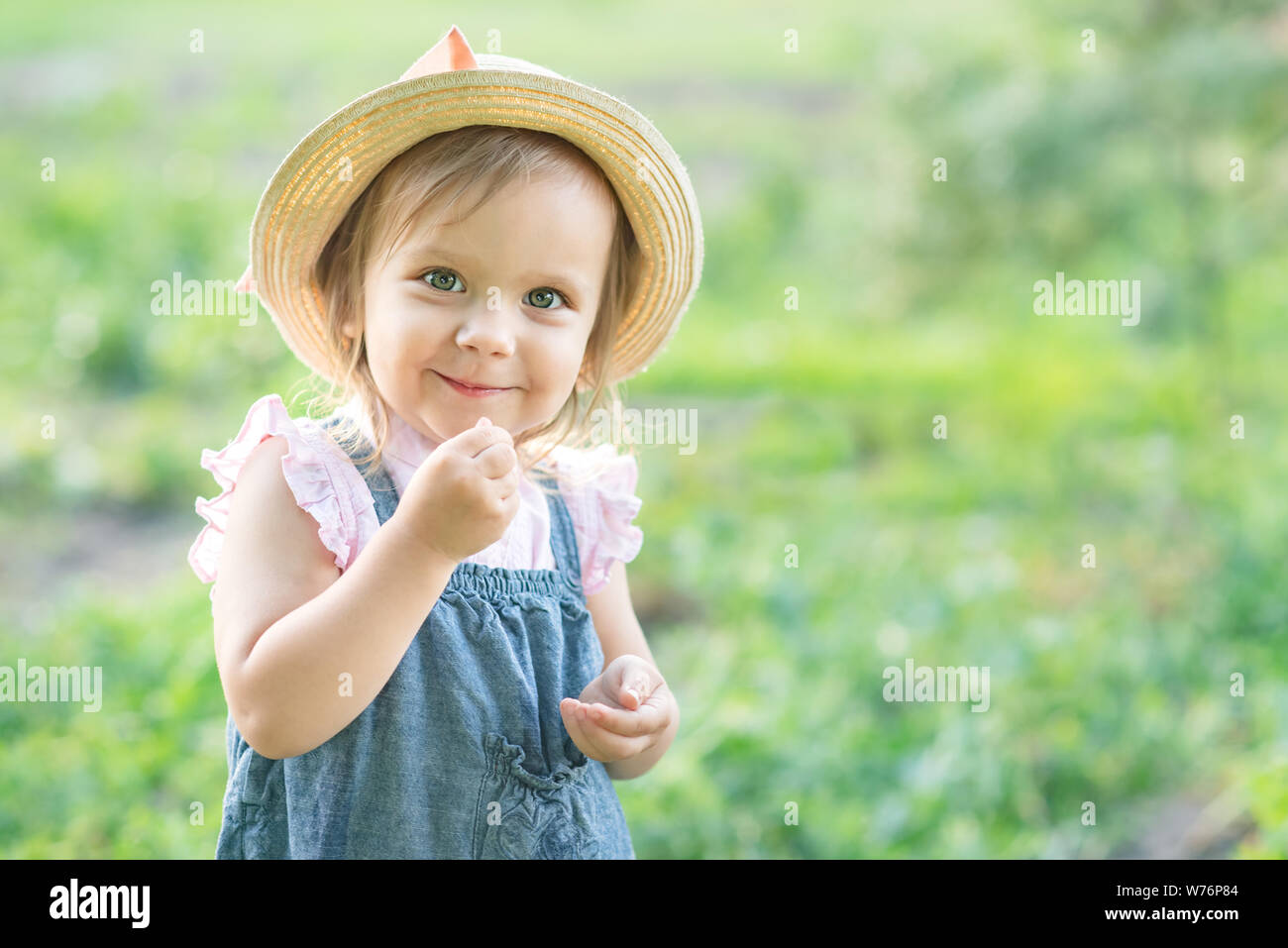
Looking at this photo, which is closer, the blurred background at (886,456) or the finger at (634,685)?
the finger at (634,685)

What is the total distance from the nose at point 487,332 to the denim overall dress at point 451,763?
0.20 meters

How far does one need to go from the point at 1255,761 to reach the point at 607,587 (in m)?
1.98

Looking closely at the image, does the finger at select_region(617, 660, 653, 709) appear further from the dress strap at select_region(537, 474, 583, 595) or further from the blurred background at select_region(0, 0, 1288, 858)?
the blurred background at select_region(0, 0, 1288, 858)

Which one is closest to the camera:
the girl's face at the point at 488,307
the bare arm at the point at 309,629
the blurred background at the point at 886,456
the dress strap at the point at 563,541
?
the bare arm at the point at 309,629

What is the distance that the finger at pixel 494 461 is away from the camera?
1.20m

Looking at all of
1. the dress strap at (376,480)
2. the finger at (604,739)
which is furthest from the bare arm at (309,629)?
the finger at (604,739)

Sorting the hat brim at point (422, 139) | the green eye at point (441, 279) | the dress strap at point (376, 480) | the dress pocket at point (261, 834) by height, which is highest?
the hat brim at point (422, 139)

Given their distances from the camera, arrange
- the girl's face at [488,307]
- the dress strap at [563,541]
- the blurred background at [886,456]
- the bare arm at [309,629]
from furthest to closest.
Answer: the blurred background at [886,456]
the dress strap at [563,541]
the girl's face at [488,307]
the bare arm at [309,629]

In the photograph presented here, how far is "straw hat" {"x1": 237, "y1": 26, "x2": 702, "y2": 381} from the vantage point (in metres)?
1.31

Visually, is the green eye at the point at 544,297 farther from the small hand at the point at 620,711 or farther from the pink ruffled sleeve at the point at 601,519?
the small hand at the point at 620,711

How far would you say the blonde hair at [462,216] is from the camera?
1.32 metres

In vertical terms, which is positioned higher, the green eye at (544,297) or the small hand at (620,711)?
the green eye at (544,297)
